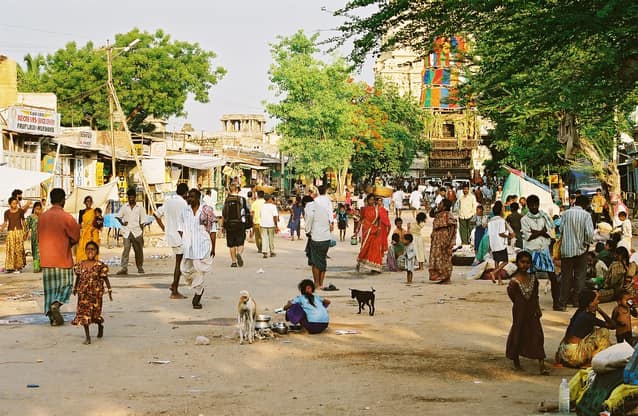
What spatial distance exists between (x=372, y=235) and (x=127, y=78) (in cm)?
4418

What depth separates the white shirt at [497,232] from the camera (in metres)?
18.4

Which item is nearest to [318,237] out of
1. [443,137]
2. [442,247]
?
[442,247]

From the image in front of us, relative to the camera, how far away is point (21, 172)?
81.4ft

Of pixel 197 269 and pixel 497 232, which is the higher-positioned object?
pixel 497 232

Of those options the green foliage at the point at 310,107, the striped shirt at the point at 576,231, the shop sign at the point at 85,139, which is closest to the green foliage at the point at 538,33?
the striped shirt at the point at 576,231

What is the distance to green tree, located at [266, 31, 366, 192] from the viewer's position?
59.1 metres

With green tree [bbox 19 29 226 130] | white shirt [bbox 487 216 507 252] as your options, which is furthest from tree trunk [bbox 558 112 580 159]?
green tree [bbox 19 29 226 130]

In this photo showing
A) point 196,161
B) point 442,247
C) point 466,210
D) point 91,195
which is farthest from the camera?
point 196,161

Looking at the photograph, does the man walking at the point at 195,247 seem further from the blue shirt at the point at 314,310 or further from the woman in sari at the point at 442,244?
the woman in sari at the point at 442,244

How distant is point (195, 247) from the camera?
47.4 feet

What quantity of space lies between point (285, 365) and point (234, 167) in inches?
1914

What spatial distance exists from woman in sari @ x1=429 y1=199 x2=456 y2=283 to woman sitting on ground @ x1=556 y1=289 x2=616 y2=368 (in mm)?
8379

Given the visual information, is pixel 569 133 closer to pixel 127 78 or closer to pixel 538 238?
pixel 538 238

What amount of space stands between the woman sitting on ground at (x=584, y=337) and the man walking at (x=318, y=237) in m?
7.32
